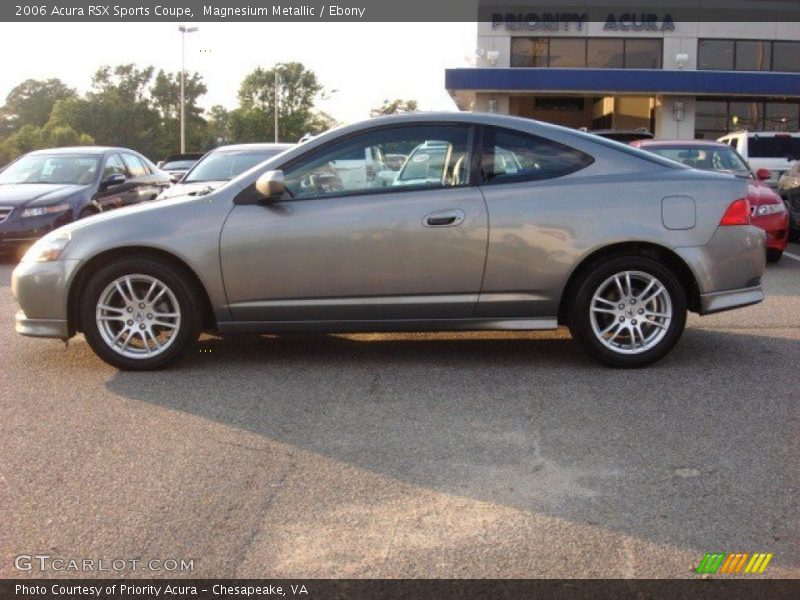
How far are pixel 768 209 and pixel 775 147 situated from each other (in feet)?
27.5

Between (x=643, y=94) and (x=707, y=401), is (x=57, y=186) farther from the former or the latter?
(x=643, y=94)

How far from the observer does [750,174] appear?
40.6ft

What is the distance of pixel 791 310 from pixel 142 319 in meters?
5.39

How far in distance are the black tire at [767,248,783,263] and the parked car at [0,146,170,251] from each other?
833 cm

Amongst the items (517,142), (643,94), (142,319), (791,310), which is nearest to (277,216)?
(142,319)

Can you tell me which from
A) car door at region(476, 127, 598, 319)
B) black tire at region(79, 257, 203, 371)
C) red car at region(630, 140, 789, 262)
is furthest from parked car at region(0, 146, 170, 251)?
car door at region(476, 127, 598, 319)

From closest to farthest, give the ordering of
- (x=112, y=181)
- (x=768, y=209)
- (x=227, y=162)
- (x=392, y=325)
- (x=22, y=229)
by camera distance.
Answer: (x=392, y=325) < (x=768, y=209) < (x=22, y=229) < (x=227, y=162) < (x=112, y=181)

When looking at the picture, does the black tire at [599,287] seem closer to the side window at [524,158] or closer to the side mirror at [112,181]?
the side window at [524,158]

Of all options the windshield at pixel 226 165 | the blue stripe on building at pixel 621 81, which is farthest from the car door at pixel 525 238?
the blue stripe on building at pixel 621 81

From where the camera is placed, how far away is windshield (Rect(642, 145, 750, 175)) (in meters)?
12.4

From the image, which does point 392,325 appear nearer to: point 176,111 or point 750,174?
point 750,174

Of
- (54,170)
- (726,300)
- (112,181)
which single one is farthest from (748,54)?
(726,300)

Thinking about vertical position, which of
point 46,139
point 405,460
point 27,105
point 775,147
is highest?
point 27,105
